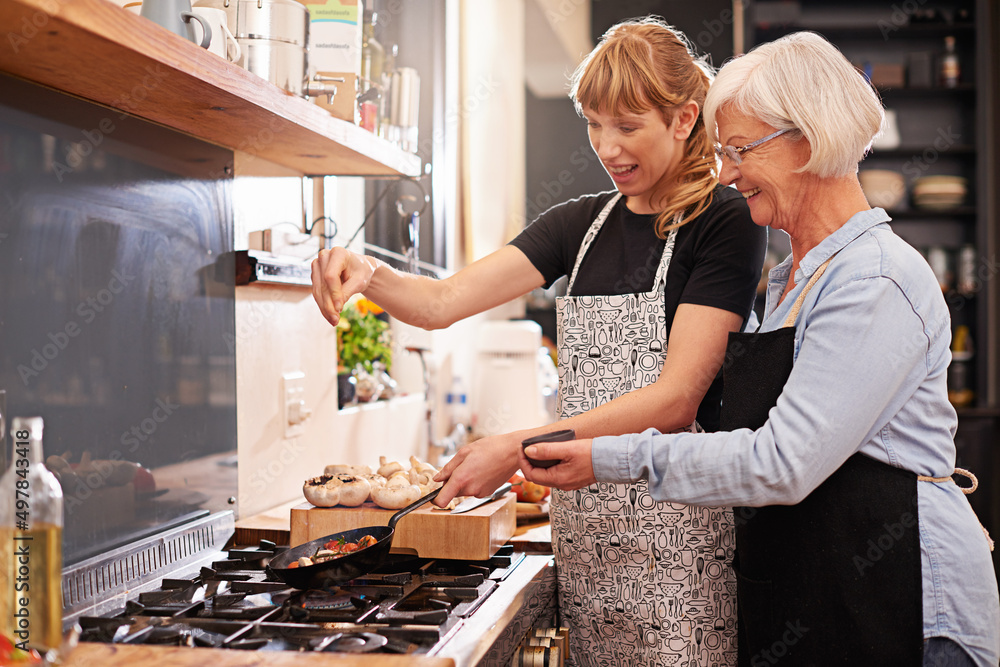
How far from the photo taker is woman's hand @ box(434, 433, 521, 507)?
1268 millimetres

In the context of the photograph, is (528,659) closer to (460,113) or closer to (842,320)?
(842,320)

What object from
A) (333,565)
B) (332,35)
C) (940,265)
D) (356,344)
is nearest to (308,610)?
(333,565)

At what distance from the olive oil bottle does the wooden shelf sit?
0.40 meters

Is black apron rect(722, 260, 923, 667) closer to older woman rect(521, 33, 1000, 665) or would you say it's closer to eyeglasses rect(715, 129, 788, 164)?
older woman rect(521, 33, 1000, 665)

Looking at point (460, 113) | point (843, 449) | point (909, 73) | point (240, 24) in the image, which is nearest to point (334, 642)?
point (843, 449)

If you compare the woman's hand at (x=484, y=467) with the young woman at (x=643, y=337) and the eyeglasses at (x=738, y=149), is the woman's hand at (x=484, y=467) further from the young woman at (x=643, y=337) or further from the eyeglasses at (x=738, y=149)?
the eyeglasses at (x=738, y=149)

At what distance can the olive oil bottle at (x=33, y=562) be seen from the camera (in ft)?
2.93

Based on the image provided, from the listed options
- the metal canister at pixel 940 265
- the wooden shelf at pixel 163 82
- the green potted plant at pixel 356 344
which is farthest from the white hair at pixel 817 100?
the metal canister at pixel 940 265

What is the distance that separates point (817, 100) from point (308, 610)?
35.4 inches

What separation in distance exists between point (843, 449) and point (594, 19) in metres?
4.78

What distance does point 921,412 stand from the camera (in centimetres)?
102

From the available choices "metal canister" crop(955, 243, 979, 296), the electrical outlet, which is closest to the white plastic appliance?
the electrical outlet

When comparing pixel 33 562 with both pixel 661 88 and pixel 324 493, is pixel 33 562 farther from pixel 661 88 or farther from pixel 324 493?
pixel 661 88

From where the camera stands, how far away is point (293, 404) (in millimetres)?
1850
